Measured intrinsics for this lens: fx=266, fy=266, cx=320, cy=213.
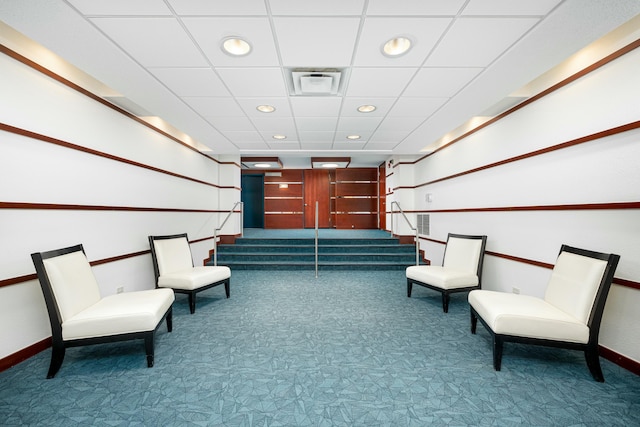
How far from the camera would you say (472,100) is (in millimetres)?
3211

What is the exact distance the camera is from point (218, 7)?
72.6 inches

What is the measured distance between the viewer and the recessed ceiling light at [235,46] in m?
2.19

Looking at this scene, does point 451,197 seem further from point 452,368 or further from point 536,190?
point 452,368

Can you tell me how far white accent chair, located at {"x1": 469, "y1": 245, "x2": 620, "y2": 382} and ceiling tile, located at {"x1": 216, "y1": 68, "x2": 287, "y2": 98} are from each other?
9.84ft

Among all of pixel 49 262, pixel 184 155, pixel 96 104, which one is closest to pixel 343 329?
pixel 49 262

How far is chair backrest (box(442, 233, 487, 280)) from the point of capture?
3.70m

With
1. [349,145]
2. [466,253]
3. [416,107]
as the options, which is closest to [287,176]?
[349,145]

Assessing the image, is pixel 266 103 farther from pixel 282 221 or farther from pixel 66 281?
pixel 282 221

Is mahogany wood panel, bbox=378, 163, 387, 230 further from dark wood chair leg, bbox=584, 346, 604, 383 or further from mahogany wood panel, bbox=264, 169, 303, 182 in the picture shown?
dark wood chair leg, bbox=584, 346, 604, 383

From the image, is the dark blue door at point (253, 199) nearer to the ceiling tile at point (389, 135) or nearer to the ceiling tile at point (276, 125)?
the ceiling tile at point (276, 125)

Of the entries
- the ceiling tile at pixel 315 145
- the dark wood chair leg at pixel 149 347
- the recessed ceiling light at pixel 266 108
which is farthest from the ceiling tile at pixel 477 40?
the dark wood chair leg at pixel 149 347

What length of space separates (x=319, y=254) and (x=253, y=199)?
234 inches

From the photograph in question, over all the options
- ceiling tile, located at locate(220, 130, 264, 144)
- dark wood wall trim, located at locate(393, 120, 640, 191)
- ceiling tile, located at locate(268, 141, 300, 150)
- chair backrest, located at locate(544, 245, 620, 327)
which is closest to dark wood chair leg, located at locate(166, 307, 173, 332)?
ceiling tile, located at locate(220, 130, 264, 144)

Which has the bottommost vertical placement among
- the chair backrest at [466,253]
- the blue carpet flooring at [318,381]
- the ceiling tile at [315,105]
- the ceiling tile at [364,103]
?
the blue carpet flooring at [318,381]
